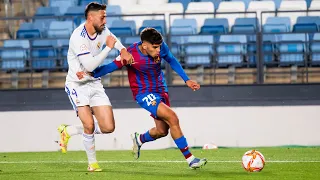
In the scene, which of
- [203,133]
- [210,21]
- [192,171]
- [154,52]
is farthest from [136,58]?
[210,21]

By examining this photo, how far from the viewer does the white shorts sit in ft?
37.3

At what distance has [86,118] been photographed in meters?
11.2

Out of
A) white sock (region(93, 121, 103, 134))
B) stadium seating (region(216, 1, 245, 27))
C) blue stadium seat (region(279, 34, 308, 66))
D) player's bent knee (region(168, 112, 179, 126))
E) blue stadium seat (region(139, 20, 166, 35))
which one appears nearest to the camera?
player's bent knee (region(168, 112, 179, 126))

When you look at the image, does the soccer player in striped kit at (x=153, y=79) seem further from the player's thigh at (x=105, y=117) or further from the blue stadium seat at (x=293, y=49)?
the blue stadium seat at (x=293, y=49)

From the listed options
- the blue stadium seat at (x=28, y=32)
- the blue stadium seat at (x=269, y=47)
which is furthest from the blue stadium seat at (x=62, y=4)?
the blue stadium seat at (x=269, y=47)

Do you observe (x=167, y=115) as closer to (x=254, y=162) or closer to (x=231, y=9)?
(x=254, y=162)

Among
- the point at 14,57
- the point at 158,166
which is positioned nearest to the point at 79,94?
the point at 158,166

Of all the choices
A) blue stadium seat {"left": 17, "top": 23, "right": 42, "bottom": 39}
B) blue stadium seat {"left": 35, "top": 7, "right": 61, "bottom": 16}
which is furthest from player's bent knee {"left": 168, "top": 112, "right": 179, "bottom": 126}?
blue stadium seat {"left": 35, "top": 7, "right": 61, "bottom": 16}

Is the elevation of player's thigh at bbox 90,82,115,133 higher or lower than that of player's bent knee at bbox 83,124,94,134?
higher

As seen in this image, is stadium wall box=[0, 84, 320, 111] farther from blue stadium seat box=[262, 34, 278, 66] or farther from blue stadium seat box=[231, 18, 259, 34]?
blue stadium seat box=[231, 18, 259, 34]

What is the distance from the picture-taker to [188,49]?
1795 centimetres

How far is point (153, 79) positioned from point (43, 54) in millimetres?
7548

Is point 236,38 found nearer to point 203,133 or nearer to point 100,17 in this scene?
point 203,133

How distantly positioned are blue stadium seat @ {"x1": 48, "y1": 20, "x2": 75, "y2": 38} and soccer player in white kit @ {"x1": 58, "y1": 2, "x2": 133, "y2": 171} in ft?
22.9
